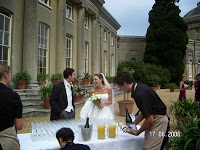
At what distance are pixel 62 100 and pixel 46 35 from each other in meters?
11.2

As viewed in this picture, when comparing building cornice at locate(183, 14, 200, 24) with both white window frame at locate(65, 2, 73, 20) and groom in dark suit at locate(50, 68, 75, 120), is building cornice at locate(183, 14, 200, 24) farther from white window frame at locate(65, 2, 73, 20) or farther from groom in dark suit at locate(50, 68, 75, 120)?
groom in dark suit at locate(50, 68, 75, 120)

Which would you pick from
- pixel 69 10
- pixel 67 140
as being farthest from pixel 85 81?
pixel 67 140

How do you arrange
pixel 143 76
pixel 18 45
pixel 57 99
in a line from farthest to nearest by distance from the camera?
1. pixel 143 76
2. pixel 18 45
3. pixel 57 99

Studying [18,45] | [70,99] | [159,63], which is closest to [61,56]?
[18,45]

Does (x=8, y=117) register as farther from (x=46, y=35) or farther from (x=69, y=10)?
(x=69, y=10)

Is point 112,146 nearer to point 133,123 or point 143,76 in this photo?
point 133,123

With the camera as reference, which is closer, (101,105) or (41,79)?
(101,105)

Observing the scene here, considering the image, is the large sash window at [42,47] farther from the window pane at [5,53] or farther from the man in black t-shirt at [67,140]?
the man in black t-shirt at [67,140]

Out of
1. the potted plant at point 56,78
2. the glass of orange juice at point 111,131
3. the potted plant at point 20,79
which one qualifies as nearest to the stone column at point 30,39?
the potted plant at point 20,79

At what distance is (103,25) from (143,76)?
29.8 ft

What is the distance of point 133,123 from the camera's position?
3605mm

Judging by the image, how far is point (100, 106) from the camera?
5336 mm

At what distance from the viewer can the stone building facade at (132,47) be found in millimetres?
41781

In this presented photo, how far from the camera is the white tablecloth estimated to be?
3150 mm
